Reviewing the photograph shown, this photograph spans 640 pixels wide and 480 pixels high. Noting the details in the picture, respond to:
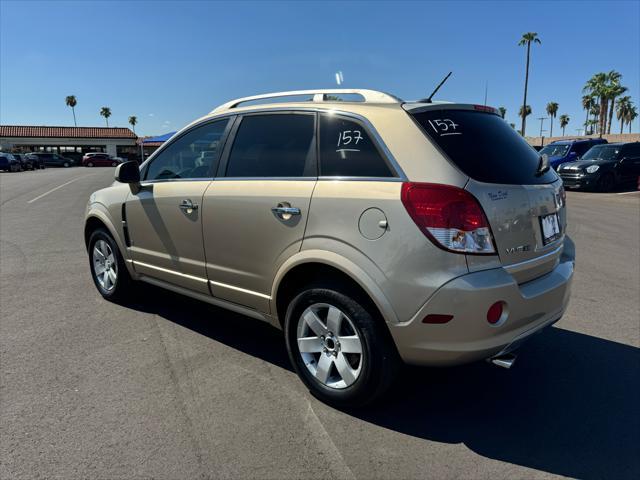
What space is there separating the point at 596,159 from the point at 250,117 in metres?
19.1

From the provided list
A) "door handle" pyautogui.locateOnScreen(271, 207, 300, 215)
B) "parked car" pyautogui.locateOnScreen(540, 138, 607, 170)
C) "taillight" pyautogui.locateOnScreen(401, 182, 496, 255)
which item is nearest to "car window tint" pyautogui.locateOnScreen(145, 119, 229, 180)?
"door handle" pyautogui.locateOnScreen(271, 207, 300, 215)

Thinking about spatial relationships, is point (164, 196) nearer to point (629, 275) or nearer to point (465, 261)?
point (465, 261)

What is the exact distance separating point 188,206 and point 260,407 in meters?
1.65

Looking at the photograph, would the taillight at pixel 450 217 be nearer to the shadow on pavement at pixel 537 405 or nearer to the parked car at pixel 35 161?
the shadow on pavement at pixel 537 405

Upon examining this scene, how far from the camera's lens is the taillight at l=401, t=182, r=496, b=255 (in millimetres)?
2482

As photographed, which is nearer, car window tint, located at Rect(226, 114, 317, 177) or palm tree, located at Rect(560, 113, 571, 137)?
car window tint, located at Rect(226, 114, 317, 177)

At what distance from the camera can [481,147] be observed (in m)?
2.84

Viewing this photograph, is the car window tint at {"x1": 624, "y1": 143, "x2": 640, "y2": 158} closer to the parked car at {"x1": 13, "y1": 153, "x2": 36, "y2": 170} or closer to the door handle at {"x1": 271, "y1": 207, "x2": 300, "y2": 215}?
the door handle at {"x1": 271, "y1": 207, "x2": 300, "y2": 215}

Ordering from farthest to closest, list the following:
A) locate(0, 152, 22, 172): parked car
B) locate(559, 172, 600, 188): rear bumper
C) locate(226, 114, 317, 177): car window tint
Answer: locate(0, 152, 22, 172): parked car < locate(559, 172, 600, 188): rear bumper < locate(226, 114, 317, 177): car window tint

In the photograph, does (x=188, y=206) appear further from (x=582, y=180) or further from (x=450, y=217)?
(x=582, y=180)

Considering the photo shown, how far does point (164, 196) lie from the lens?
4027 mm

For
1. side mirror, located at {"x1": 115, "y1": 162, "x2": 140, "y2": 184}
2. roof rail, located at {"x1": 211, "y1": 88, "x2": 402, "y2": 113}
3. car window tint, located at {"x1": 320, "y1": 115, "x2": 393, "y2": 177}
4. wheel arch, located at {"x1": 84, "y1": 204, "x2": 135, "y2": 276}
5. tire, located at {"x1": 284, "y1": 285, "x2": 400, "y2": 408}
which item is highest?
roof rail, located at {"x1": 211, "y1": 88, "x2": 402, "y2": 113}

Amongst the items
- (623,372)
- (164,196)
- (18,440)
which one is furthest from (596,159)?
(18,440)

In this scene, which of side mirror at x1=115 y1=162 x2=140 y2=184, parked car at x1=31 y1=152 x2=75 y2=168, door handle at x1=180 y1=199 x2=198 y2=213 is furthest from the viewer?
parked car at x1=31 y1=152 x2=75 y2=168
